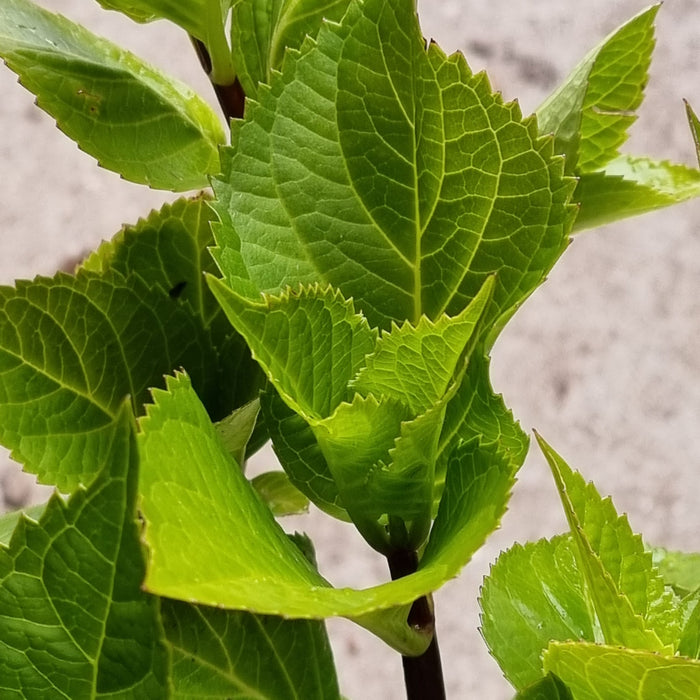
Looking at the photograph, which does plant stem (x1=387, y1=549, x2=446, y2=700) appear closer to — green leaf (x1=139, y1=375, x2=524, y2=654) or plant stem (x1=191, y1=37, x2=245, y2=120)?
green leaf (x1=139, y1=375, x2=524, y2=654)

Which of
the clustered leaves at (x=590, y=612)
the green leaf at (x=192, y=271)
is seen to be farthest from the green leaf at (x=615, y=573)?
the green leaf at (x=192, y=271)

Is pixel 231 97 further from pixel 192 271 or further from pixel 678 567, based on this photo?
pixel 678 567

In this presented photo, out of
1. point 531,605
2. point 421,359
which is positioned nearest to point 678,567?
point 531,605

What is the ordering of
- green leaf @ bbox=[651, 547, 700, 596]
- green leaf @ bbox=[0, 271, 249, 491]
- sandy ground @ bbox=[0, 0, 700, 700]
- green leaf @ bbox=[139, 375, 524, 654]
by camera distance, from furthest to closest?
sandy ground @ bbox=[0, 0, 700, 700], green leaf @ bbox=[651, 547, 700, 596], green leaf @ bbox=[0, 271, 249, 491], green leaf @ bbox=[139, 375, 524, 654]

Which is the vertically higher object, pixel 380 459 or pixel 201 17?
pixel 201 17

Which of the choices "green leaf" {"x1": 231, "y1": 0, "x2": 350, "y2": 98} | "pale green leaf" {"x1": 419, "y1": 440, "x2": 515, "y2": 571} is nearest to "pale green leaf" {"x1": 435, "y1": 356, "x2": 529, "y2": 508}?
"pale green leaf" {"x1": 419, "y1": 440, "x2": 515, "y2": 571}

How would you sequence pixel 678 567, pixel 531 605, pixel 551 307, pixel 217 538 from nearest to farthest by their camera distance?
pixel 217 538, pixel 531 605, pixel 678 567, pixel 551 307

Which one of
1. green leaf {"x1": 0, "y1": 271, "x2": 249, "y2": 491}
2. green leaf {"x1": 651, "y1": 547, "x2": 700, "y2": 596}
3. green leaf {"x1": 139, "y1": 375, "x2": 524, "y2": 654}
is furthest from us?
green leaf {"x1": 651, "y1": 547, "x2": 700, "y2": 596}
